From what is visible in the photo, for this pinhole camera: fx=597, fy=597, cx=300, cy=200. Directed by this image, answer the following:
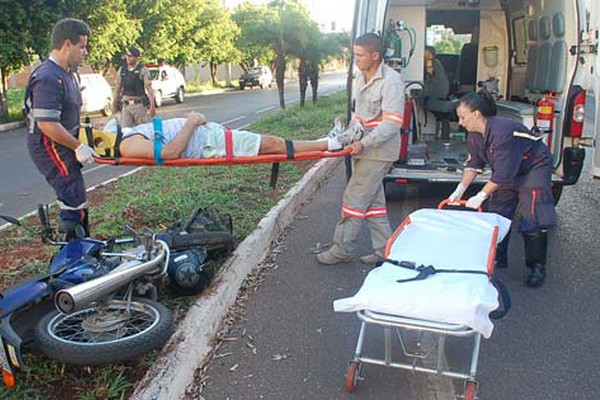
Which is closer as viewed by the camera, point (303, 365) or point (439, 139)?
point (303, 365)

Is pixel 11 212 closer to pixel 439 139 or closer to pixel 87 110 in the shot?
pixel 439 139

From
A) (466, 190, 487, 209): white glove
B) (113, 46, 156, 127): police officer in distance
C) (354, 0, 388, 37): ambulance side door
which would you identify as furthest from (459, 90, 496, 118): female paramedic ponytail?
(113, 46, 156, 127): police officer in distance

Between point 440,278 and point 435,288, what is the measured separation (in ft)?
0.48

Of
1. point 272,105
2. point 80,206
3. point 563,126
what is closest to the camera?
point 80,206

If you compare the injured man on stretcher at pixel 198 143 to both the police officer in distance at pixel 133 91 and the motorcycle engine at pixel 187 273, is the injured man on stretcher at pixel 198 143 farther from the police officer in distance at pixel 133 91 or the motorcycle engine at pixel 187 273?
the police officer in distance at pixel 133 91

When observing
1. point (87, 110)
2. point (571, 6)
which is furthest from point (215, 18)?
point (571, 6)

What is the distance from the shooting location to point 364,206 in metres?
4.90

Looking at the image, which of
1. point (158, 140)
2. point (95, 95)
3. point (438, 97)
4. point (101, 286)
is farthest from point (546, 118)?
point (95, 95)

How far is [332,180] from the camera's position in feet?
28.7

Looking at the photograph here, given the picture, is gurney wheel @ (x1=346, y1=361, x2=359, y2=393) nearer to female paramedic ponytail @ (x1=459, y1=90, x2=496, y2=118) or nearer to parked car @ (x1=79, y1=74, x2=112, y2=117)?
female paramedic ponytail @ (x1=459, y1=90, x2=496, y2=118)

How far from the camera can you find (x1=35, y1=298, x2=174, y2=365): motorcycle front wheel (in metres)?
2.96

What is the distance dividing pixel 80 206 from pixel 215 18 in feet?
102

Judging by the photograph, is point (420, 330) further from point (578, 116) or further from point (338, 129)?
point (578, 116)

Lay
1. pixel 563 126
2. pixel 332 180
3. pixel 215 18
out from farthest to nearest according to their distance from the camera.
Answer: pixel 215 18 < pixel 332 180 < pixel 563 126
